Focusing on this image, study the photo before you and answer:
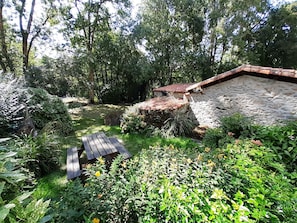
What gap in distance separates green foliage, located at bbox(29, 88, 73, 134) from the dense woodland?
5.46 metres

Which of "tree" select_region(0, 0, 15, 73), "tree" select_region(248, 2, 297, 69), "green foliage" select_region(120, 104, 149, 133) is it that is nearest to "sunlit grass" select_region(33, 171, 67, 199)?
"green foliage" select_region(120, 104, 149, 133)

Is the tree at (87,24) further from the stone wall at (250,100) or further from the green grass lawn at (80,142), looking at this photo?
the stone wall at (250,100)

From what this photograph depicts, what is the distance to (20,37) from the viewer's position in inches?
447

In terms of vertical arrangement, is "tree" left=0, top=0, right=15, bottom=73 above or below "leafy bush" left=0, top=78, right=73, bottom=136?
above

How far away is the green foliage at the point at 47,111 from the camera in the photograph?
18.7ft

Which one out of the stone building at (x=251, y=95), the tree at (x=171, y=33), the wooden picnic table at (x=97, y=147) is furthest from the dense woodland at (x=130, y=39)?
the wooden picnic table at (x=97, y=147)

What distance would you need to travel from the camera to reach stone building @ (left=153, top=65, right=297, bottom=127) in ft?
13.8

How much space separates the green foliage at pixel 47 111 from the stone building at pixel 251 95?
4851 mm

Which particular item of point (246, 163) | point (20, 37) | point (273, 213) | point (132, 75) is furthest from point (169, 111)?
point (20, 37)

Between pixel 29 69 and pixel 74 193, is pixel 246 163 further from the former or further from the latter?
pixel 29 69

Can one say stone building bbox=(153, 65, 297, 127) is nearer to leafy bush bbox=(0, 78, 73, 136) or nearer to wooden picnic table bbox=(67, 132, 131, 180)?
wooden picnic table bbox=(67, 132, 131, 180)

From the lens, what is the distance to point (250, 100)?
4.83 m

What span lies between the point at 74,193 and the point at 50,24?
47.2 ft

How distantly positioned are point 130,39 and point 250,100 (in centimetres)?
962
